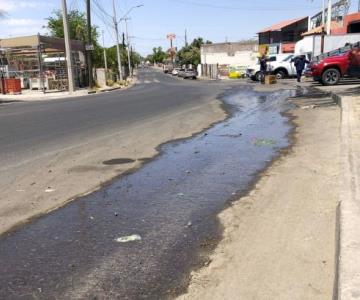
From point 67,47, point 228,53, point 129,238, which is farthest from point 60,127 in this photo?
point 228,53

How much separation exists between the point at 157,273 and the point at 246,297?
2.56 ft

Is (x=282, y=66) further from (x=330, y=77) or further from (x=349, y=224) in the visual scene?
(x=349, y=224)

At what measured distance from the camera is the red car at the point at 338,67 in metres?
23.0

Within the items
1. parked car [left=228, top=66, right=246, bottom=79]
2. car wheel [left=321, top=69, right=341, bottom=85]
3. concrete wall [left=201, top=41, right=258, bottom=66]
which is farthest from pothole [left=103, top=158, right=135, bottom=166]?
concrete wall [left=201, top=41, right=258, bottom=66]

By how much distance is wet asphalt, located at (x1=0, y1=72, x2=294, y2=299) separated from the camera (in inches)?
153

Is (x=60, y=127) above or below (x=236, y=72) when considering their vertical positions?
above

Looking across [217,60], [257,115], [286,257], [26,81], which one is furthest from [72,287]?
[217,60]

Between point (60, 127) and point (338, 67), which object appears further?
point (338, 67)

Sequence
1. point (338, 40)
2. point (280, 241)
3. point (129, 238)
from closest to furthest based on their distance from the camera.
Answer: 1. point (280, 241)
2. point (129, 238)
3. point (338, 40)

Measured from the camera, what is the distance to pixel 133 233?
504cm

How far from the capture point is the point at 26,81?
43.5 m

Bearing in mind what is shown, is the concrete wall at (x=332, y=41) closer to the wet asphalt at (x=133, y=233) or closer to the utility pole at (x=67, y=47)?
the utility pole at (x=67, y=47)

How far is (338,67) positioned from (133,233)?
20438 mm

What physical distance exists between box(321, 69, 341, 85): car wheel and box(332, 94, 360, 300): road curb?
614 inches
